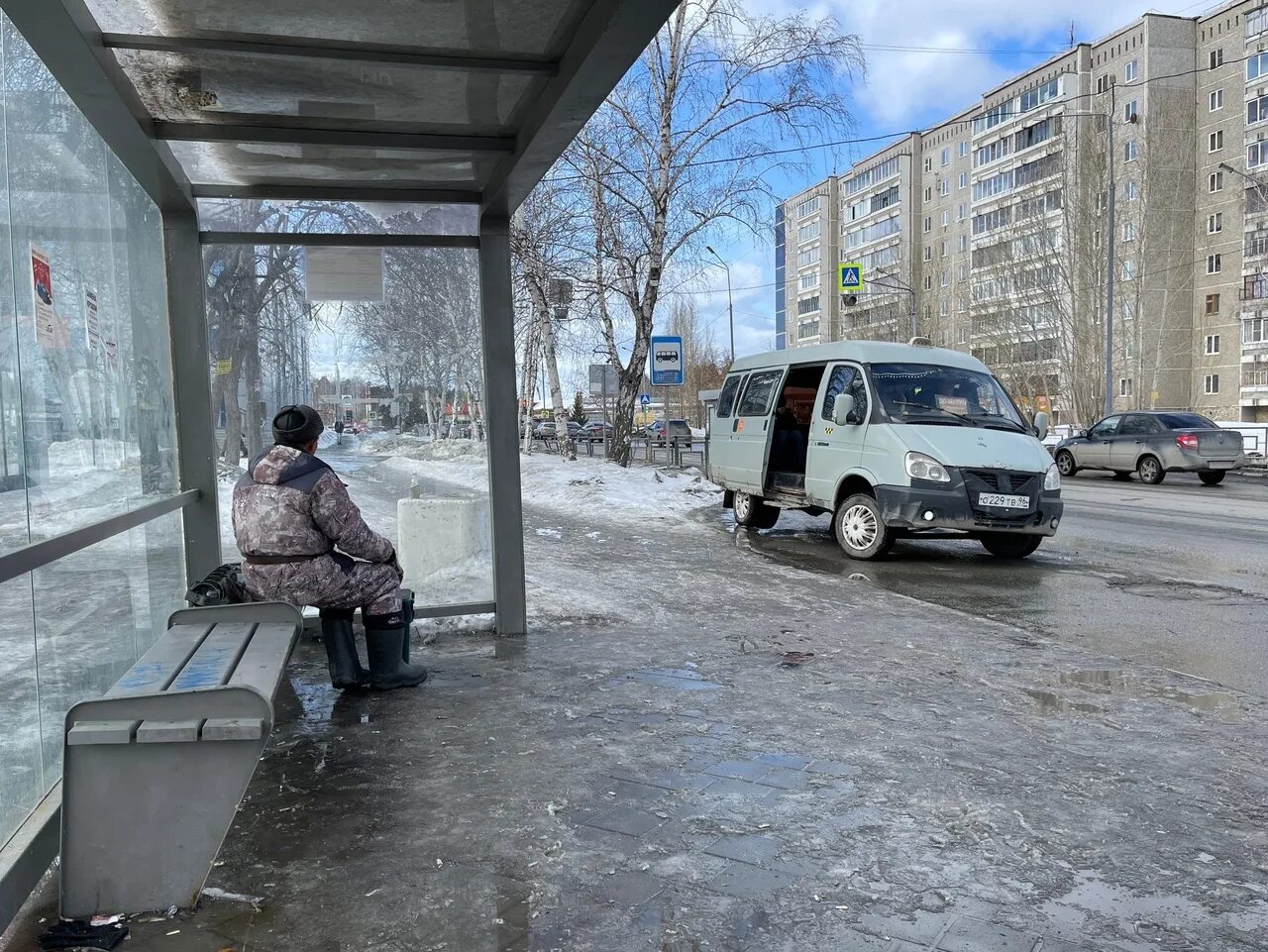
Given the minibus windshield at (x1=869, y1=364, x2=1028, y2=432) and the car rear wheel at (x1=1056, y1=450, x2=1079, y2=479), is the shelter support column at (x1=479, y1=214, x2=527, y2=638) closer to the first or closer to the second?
the minibus windshield at (x1=869, y1=364, x2=1028, y2=432)

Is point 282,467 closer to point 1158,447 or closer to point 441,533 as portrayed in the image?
point 441,533

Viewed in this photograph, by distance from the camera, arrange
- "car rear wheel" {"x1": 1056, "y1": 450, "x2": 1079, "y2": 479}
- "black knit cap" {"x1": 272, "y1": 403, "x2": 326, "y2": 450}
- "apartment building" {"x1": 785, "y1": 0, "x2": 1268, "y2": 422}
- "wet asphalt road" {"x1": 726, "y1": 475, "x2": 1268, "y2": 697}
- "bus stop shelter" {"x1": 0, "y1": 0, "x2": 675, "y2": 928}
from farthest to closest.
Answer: "apartment building" {"x1": 785, "y1": 0, "x2": 1268, "y2": 422}, "car rear wheel" {"x1": 1056, "y1": 450, "x2": 1079, "y2": 479}, "wet asphalt road" {"x1": 726, "y1": 475, "x2": 1268, "y2": 697}, "black knit cap" {"x1": 272, "y1": 403, "x2": 326, "y2": 450}, "bus stop shelter" {"x1": 0, "y1": 0, "x2": 675, "y2": 928}

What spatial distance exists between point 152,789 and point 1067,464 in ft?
88.8

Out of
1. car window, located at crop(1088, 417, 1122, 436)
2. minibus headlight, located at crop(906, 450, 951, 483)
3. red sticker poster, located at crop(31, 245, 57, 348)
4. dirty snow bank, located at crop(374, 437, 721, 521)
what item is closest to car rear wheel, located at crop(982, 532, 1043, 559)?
minibus headlight, located at crop(906, 450, 951, 483)

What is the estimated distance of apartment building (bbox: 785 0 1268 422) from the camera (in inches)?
1663

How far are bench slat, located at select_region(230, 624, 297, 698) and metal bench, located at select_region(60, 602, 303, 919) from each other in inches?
6.2

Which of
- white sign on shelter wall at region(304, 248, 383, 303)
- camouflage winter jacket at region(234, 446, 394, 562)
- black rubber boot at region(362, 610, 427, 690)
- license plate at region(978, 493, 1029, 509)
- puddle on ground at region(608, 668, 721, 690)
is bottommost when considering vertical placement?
puddle on ground at region(608, 668, 721, 690)

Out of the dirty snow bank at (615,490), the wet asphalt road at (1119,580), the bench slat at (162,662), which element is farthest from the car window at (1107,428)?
the bench slat at (162,662)

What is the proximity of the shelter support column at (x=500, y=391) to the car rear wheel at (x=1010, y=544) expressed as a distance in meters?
6.42

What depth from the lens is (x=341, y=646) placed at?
505 centimetres

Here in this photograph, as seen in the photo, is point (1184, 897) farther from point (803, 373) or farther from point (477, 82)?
point (803, 373)

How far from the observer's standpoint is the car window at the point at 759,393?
1294 cm

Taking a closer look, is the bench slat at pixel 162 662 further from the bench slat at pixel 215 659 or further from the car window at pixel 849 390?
the car window at pixel 849 390

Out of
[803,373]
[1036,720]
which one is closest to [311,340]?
[1036,720]
